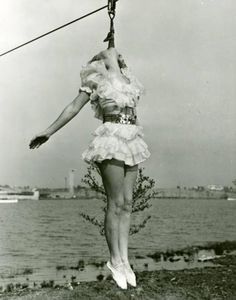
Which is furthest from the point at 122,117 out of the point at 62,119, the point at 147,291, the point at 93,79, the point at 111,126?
the point at 147,291

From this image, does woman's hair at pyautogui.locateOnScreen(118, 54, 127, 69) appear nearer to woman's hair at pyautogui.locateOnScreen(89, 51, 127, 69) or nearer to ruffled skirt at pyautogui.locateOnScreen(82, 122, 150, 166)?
woman's hair at pyautogui.locateOnScreen(89, 51, 127, 69)

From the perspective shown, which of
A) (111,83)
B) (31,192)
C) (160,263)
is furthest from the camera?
(31,192)

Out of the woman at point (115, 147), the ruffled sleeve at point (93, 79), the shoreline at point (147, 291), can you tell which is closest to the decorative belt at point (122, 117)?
the woman at point (115, 147)

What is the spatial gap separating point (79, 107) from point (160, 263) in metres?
20.2

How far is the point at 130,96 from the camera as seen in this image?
4.36 meters

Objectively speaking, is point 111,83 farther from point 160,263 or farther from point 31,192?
point 31,192

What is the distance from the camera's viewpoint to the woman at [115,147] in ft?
13.9

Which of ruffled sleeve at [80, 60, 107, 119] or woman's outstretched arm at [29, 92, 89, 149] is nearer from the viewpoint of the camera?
woman's outstretched arm at [29, 92, 89, 149]

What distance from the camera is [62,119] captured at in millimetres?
4129

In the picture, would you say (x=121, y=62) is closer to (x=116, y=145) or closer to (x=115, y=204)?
(x=116, y=145)

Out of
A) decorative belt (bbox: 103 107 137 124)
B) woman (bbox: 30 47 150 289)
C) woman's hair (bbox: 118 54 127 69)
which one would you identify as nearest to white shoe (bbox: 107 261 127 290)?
woman (bbox: 30 47 150 289)

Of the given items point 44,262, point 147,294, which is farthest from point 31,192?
point 147,294

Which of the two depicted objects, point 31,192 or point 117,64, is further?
point 31,192

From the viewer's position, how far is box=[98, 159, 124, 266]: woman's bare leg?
4.25m
